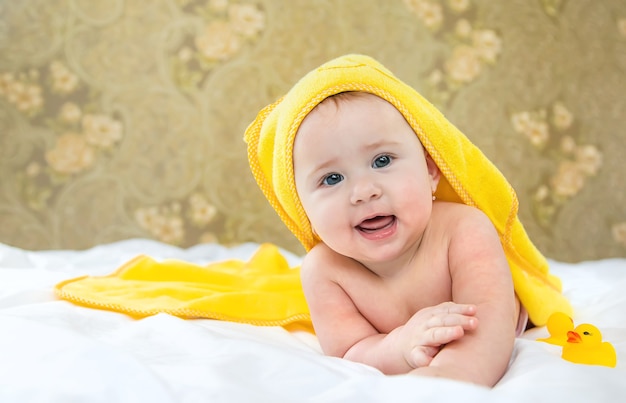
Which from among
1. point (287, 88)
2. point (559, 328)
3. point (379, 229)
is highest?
point (287, 88)

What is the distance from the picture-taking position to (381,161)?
88 cm

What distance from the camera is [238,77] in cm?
250

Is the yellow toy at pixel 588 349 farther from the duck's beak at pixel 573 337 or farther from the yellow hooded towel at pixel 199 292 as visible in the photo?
the yellow hooded towel at pixel 199 292

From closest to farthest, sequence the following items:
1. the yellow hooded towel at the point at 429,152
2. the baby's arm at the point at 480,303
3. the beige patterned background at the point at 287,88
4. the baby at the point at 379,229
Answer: the baby's arm at the point at 480,303
the baby at the point at 379,229
the yellow hooded towel at the point at 429,152
the beige patterned background at the point at 287,88

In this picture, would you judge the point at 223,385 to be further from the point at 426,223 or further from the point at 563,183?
the point at 563,183

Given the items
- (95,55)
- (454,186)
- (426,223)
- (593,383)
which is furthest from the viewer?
(95,55)

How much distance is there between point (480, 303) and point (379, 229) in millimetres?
172

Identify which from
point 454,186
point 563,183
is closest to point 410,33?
point 563,183

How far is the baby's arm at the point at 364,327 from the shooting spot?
742 mm

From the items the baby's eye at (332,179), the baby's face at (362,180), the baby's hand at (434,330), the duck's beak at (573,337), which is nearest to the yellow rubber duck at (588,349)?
the duck's beak at (573,337)

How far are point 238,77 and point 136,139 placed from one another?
0.49m

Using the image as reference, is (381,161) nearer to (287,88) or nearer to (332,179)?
(332,179)

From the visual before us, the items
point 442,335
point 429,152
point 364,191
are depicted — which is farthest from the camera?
point 429,152

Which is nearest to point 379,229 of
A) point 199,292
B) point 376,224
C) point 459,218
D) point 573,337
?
point 376,224
